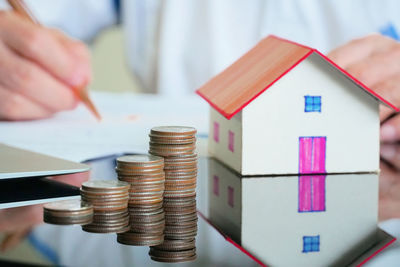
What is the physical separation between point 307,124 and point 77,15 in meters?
1.44

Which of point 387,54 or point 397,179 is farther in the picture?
point 387,54

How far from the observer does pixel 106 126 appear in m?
1.31

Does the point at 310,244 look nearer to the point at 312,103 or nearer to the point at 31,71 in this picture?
the point at 312,103

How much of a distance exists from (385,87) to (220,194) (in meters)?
0.53

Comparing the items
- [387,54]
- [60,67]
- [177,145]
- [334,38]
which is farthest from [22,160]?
[334,38]

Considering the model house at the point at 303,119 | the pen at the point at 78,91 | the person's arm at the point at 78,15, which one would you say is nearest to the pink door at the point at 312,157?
the model house at the point at 303,119

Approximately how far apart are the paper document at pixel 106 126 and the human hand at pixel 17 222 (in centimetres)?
30

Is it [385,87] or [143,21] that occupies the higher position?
[143,21]

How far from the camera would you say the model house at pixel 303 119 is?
893mm

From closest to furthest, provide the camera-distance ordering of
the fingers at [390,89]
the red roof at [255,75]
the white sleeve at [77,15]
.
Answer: the red roof at [255,75]
the fingers at [390,89]
the white sleeve at [77,15]

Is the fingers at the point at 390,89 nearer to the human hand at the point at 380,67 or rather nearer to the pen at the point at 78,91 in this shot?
the human hand at the point at 380,67

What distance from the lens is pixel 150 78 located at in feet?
7.29

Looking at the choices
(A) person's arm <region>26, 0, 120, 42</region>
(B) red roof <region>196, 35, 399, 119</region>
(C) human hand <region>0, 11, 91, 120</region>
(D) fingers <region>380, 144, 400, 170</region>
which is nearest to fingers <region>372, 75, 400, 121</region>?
(D) fingers <region>380, 144, 400, 170</region>

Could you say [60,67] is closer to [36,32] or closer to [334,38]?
[36,32]
